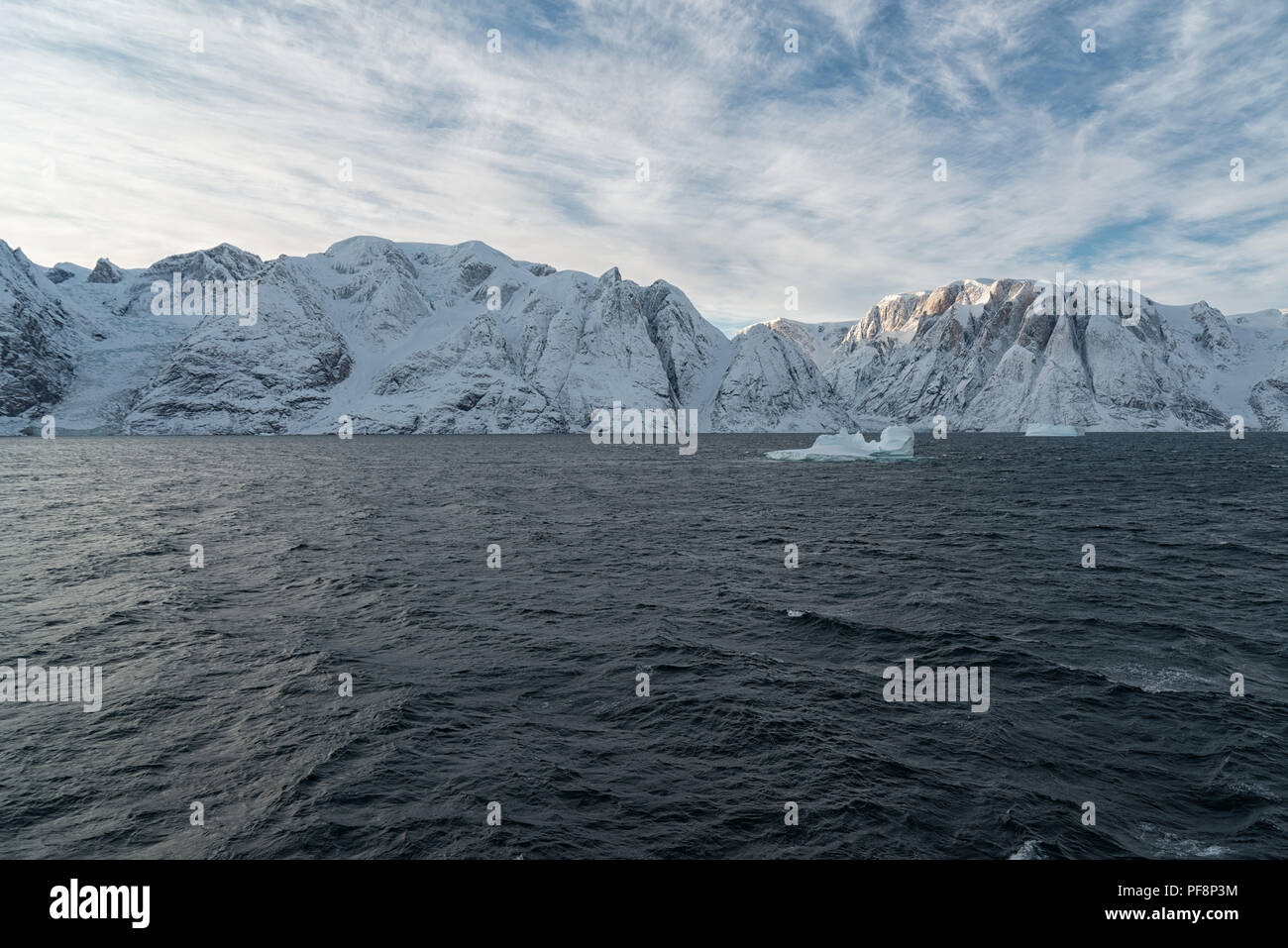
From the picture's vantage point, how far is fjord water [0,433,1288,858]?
11.5m

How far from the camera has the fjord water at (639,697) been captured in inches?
452

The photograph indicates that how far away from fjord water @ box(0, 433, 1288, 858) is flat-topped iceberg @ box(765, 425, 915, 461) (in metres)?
66.2

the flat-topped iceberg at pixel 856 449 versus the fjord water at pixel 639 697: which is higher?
the flat-topped iceberg at pixel 856 449

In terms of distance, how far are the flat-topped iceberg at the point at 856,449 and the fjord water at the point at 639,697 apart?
6621 centimetres

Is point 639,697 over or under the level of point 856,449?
under

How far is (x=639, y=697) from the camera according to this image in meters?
16.8

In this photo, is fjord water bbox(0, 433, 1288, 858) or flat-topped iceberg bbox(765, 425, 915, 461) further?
flat-topped iceberg bbox(765, 425, 915, 461)

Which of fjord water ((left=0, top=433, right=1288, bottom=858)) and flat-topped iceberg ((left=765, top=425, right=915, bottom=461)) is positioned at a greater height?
flat-topped iceberg ((left=765, top=425, right=915, bottom=461))

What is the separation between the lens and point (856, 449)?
373 feet

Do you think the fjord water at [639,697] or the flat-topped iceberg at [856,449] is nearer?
the fjord water at [639,697]

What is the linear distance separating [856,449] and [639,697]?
104787mm

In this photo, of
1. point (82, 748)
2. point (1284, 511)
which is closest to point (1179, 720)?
point (82, 748)

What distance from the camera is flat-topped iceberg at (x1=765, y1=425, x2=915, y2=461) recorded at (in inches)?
4230

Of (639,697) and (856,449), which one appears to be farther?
(856,449)
